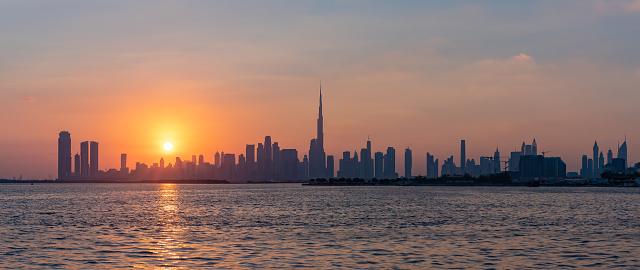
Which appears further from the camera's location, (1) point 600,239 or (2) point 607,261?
(1) point 600,239

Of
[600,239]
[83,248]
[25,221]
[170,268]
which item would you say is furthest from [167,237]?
[600,239]

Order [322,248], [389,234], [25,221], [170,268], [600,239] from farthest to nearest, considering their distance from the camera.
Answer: [25,221]
[389,234]
[600,239]
[322,248]
[170,268]

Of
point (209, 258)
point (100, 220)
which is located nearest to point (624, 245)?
point (209, 258)

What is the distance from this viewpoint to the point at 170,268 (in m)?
41.8

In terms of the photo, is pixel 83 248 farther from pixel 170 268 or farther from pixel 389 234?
pixel 389 234

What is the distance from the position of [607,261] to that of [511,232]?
22.5 meters

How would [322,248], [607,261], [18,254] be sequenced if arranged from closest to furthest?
[607,261], [18,254], [322,248]

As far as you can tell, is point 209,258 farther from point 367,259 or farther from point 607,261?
point 607,261

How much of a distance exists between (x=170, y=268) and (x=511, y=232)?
3988cm

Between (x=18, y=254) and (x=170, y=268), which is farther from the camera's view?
(x=18, y=254)

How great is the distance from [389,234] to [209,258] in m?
23.6

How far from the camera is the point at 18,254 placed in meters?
49.2

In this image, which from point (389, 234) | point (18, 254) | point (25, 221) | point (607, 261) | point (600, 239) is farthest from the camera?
point (25, 221)

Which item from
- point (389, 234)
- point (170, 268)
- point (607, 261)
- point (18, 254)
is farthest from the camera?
point (389, 234)
